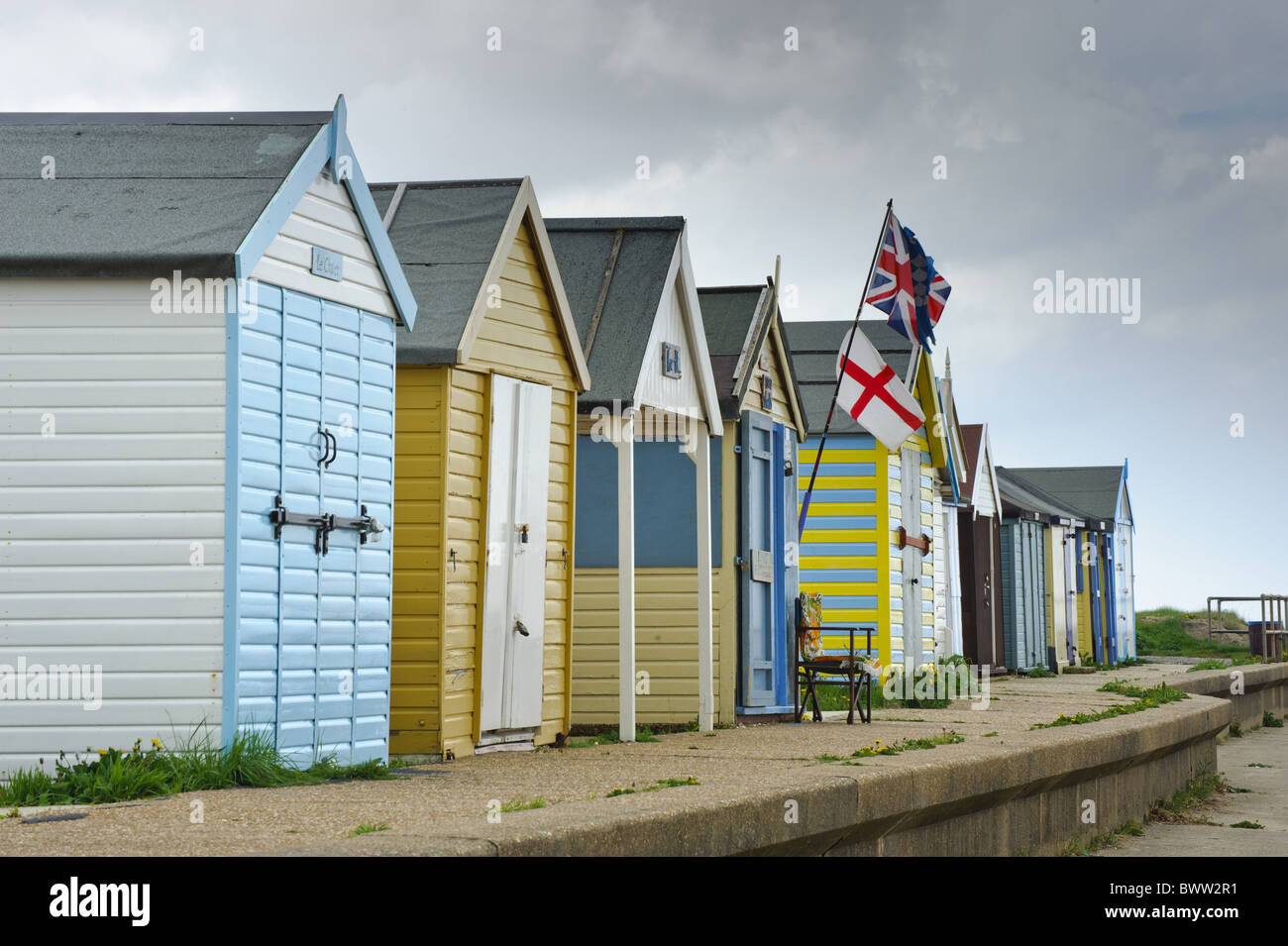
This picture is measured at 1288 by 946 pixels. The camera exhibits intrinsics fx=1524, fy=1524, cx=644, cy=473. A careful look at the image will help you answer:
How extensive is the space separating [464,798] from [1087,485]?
33.3 metres

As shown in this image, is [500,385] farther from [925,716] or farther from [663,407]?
[925,716]

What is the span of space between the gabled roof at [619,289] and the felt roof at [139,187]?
3958 millimetres

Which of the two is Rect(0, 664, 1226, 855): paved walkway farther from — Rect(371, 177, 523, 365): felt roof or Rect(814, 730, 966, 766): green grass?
Rect(371, 177, 523, 365): felt roof

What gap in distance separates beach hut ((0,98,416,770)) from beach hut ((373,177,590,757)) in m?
1.31

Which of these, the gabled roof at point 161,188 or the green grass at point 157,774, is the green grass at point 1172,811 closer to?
the green grass at point 157,774

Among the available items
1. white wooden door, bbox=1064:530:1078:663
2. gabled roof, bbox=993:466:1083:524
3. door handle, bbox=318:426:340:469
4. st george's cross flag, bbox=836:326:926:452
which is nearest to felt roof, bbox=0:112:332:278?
door handle, bbox=318:426:340:469

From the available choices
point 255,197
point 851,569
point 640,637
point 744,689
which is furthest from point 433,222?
point 851,569

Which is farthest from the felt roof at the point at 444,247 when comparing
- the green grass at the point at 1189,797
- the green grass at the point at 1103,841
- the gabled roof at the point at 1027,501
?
the gabled roof at the point at 1027,501

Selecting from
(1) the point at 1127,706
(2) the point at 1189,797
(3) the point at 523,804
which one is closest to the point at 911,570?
(1) the point at 1127,706

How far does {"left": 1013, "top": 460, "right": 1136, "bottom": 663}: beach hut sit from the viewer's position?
34.4 meters

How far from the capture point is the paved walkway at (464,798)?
521 centimetres

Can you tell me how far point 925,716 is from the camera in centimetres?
1485

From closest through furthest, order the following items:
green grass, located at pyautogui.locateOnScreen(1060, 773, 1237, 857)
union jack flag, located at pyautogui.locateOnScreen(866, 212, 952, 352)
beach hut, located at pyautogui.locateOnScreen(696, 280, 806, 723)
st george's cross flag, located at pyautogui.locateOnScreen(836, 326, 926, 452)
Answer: green grass, located at pyautogui.locateOnScreen(1060, 773, 1237, 857) < beach hut, located at pyautogui.locateOnScreen(696, 280, 806, 723) < st george's cross flag, located at pyautogui.locateOnScreen(836, 326, 926, 452) < union jack flag, located at pyautogui.locateOnScreen(866, 212, 952, 352)

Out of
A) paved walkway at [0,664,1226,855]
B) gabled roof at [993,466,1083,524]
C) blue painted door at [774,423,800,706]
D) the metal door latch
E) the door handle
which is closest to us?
paved walkway at [0,664,1226,855]
